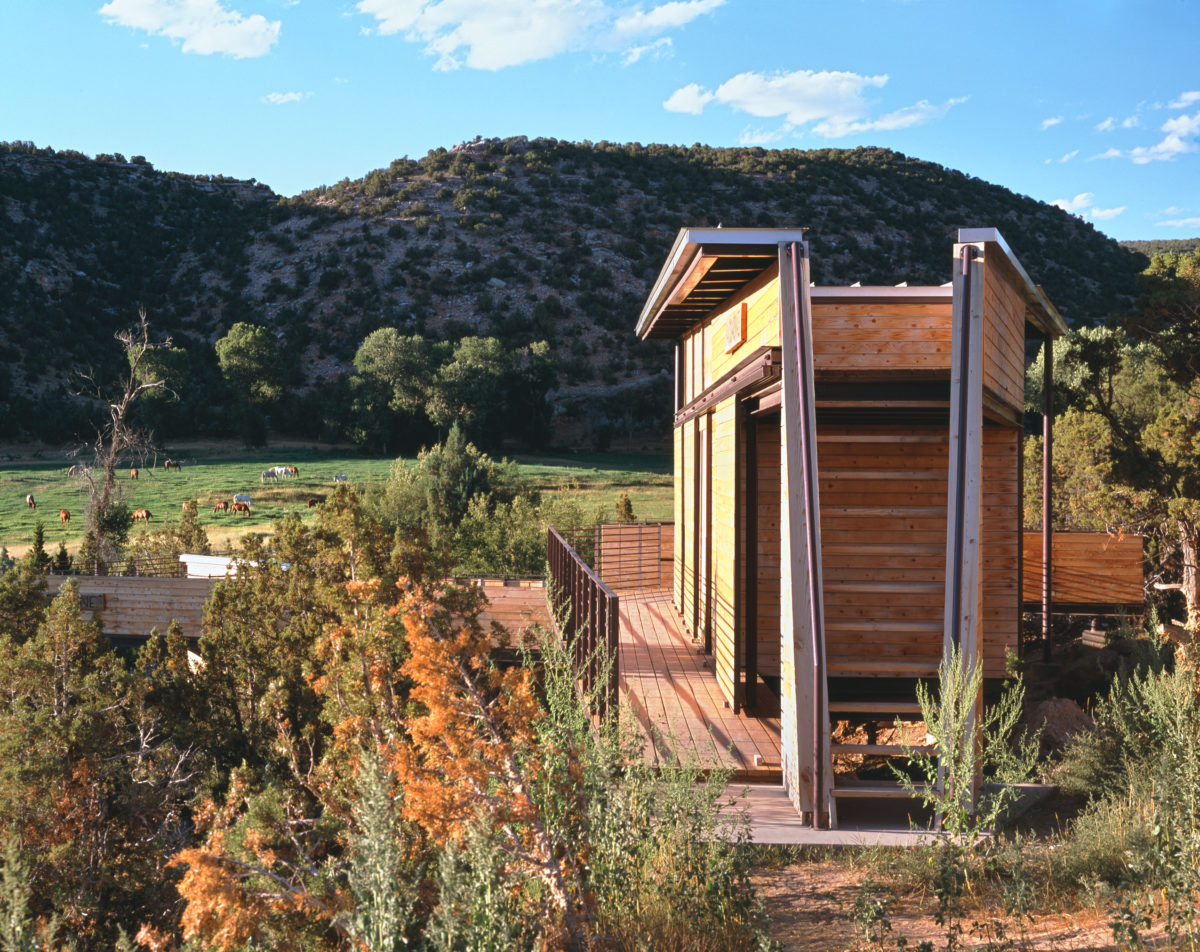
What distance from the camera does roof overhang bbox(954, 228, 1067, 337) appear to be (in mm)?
5383

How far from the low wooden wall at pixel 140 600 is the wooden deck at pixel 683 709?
8.14 meters

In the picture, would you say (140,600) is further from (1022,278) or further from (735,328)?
(1022,278)

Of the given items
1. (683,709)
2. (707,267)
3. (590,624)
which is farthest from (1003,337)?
(590,624)

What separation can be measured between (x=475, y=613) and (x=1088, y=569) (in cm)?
944

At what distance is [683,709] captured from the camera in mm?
7074

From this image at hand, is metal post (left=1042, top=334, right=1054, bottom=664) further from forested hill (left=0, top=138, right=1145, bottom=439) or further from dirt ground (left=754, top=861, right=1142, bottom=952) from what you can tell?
forested hill (left=0, top=138, right=1145, bottom=439)

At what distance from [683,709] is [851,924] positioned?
332 centimetres

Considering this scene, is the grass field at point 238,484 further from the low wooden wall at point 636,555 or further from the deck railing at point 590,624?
the deck railing at point 590,624

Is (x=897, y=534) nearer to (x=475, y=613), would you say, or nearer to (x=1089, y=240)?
(x=475, y=613)

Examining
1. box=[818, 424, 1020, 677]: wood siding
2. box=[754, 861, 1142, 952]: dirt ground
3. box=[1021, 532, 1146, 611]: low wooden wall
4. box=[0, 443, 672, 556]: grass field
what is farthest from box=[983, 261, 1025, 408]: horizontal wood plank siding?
box=[0, 443, 672, 556]: grass field

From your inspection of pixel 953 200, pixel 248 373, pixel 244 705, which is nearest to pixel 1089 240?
pixel 953 200

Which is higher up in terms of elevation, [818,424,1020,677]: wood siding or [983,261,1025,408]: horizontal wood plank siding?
[983,261,1025,408]: horizontal wood plank siding

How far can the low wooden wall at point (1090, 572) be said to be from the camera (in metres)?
12.0

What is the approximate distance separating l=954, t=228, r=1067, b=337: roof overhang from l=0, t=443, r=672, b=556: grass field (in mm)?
16849
